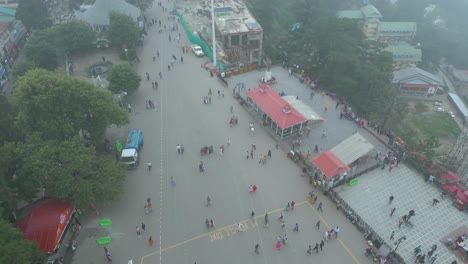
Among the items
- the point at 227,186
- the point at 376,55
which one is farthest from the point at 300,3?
the point at 227,186

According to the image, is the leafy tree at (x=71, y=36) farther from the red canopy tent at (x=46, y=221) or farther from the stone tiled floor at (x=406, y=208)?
the stone tiled floor at (x=406, y=208)

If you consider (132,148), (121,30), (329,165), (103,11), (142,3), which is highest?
(103,11)

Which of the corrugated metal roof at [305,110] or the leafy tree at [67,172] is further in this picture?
the corrugated metal roof at [305,110]

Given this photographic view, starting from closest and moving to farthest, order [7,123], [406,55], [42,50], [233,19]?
[7,123]
[42,50]
[233,19]
[406,55]

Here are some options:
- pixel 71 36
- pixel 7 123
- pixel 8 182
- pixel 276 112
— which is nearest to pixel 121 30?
pixel 71 36

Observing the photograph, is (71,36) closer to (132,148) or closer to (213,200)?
(132,148)

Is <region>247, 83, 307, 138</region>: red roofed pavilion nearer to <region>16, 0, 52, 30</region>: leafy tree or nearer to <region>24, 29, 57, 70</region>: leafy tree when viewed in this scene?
<region>24, 29, 57, 70</region>: leafy tree

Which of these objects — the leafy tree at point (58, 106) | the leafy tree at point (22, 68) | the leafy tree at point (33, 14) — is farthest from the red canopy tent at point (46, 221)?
the leafy tree at point (33, 14)
